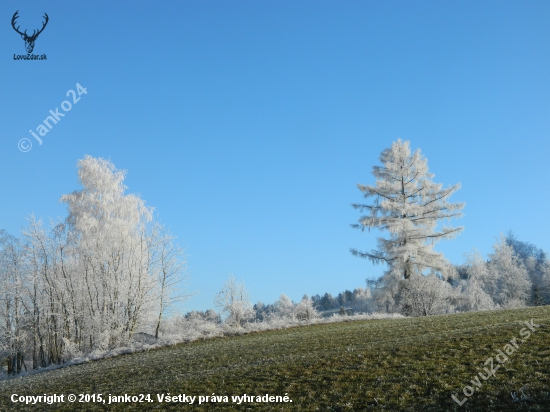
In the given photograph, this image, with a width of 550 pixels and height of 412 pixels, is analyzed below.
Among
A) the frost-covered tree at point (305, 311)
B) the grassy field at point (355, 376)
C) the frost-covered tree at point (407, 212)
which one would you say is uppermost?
the frost-covered tree at point (407, 212)

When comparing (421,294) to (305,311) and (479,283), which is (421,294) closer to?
(305,311)

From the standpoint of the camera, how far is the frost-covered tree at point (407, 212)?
33.8 metres

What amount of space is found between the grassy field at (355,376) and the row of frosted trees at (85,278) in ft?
49.7

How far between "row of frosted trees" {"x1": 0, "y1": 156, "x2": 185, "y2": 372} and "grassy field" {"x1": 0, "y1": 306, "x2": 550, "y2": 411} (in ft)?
49.7

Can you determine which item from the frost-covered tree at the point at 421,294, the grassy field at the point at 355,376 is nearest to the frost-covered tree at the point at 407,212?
the frost-covered tree at the point at 421,294

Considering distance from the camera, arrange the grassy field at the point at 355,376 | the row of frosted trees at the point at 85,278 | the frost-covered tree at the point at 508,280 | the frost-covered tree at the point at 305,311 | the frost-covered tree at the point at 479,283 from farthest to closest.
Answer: the frost-covered tree at the point at 305,311 < the frost-covered tree at the point at 508,280 < the frost-covered tree at the point at 479,283 < the row of frosted trees at the point at 85,278 < the grassy field at the point at 355,376

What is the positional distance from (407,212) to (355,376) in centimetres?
2623

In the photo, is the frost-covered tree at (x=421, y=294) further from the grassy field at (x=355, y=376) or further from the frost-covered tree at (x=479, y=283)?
the frost-covered tree at (x=479, y=283)

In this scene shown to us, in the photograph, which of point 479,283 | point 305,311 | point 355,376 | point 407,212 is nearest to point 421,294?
point 407,212

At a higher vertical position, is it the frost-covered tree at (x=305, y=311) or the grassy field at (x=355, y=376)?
the grassy field at (x=355, y=376)

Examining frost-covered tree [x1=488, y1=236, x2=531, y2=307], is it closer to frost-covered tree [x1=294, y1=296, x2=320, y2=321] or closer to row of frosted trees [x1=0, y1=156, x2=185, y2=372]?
frost-covered tree [x1=294, y1=296, x2=320, y2=321]

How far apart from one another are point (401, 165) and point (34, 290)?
3449cm

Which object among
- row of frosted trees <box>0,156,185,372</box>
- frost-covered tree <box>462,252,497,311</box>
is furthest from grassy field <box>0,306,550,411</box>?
frost-covered tree <box>462,252,497,311</box>

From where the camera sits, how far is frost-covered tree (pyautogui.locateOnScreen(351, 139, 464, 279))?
111 feet
